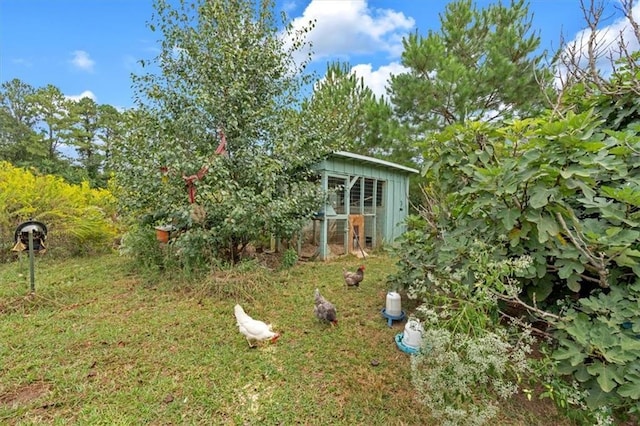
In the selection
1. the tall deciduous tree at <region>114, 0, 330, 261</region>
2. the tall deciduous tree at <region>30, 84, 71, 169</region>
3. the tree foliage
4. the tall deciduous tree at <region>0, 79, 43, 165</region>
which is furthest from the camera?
the tall deciduous tree at <region>30, 84, 71, 169</region>

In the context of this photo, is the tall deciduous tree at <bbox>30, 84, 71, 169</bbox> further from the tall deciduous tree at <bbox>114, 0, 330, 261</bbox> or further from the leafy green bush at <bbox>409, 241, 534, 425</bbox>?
the leafy green bush at <bbox>409, 241, 534, 425</bbox>

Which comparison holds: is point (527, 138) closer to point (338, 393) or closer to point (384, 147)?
point (338, 393)

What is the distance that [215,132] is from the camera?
15.4 ft

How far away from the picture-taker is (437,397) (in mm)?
1393

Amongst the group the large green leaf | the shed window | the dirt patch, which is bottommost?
the dirt patch

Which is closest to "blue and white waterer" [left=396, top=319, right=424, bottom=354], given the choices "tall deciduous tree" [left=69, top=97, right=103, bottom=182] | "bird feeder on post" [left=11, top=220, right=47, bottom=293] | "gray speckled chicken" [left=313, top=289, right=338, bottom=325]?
"gray speckled chicken" [left=313, top=289, right=338, bottom=325]

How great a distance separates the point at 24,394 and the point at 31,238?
2.01m

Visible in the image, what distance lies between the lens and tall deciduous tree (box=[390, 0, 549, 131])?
7918 millimetres

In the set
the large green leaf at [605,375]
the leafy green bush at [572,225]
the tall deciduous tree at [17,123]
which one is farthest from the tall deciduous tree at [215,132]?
the tall deciduous tree at [17,123]

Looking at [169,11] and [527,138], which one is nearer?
[527,138]

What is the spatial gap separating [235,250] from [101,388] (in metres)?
2.70

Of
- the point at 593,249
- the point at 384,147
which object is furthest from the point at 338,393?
the point at 384,147

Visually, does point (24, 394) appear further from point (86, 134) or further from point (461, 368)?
point (86, 134)

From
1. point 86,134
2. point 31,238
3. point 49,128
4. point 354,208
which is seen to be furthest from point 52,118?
point 354,208
